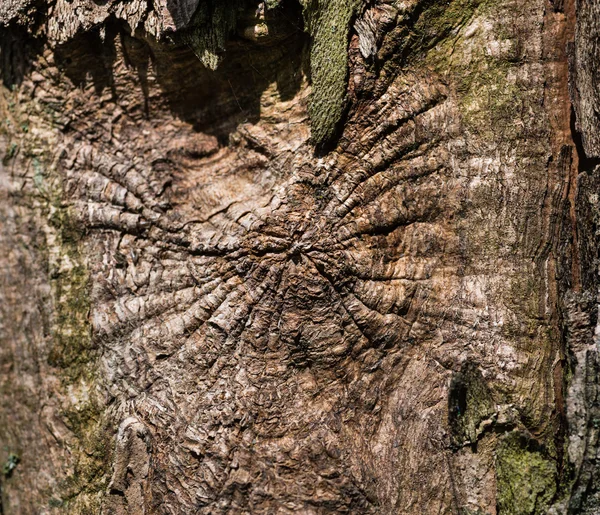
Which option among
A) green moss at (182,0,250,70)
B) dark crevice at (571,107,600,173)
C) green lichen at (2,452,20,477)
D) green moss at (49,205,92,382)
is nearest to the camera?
dark crevice at (571,107,600,173)

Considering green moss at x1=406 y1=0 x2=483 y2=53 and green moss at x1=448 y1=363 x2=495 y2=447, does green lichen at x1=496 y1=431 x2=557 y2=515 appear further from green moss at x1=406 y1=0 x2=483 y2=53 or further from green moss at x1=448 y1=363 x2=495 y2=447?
green moss at x1=406 y1=0 x2=483 y2=53

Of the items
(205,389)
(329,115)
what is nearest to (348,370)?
(205,389)

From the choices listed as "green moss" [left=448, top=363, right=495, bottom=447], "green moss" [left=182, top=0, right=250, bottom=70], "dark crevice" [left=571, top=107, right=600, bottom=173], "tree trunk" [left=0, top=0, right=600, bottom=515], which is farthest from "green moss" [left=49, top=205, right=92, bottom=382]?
"dark crevice" [left=571, top=107, right=600, bottom=173]

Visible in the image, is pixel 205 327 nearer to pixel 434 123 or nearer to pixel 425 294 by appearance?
pixel 425 294

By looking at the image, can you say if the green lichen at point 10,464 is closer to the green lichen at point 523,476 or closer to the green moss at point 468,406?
the green moss at point 468,406

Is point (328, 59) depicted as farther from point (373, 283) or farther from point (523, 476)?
A: point (523, 476)

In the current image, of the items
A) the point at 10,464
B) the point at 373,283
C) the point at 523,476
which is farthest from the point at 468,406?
the point at 10,464

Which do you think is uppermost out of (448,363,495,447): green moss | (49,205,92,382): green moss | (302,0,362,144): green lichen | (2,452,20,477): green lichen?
(302,0,362,144): green lichen
